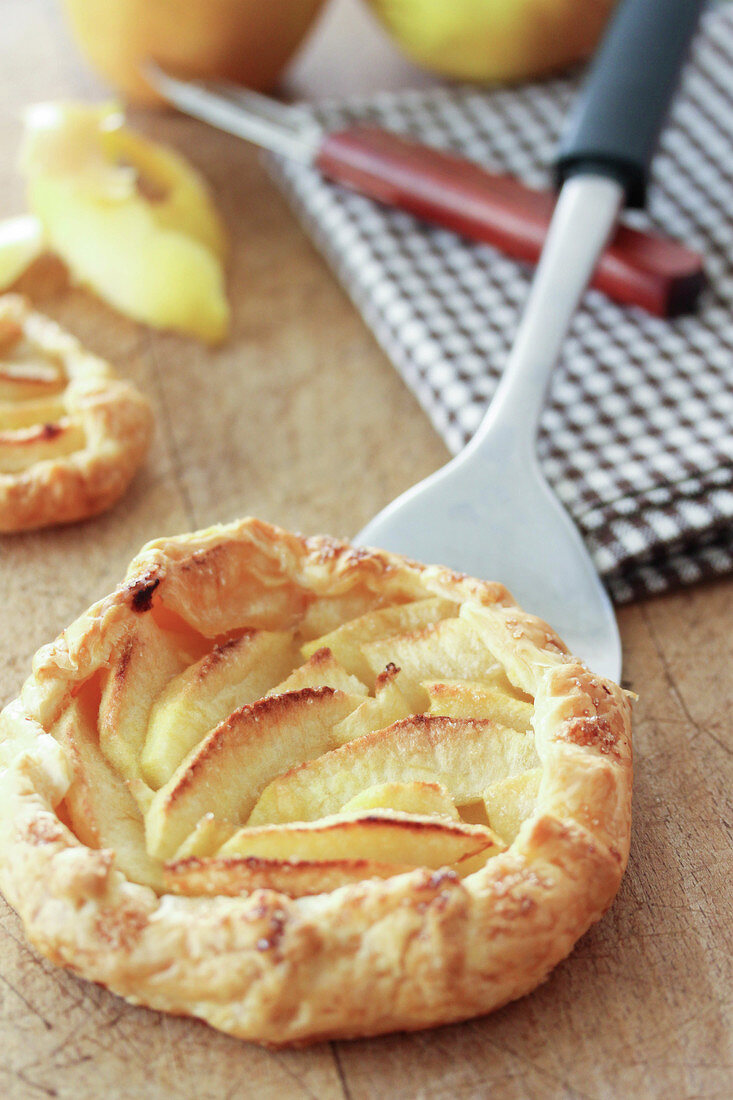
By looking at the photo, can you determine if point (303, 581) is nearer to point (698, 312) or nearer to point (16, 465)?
point (16, 465)

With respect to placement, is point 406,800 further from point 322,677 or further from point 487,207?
point 487,207

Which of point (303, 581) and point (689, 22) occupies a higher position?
point (689, 22)

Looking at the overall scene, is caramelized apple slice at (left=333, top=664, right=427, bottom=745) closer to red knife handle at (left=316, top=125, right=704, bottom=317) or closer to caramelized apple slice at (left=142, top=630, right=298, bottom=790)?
caramelized apple slice at (left=142, top=630, right=298, bottom=790)

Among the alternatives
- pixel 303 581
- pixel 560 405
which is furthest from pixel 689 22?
pixel 303 581

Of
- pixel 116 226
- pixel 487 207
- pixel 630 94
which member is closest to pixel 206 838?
pixel 116 226

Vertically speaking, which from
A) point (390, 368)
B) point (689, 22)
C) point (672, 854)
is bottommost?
point (672, 854)

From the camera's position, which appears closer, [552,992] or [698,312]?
[552,992]

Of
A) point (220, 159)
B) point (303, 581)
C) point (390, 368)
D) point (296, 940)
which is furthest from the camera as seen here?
point (220, 159)
